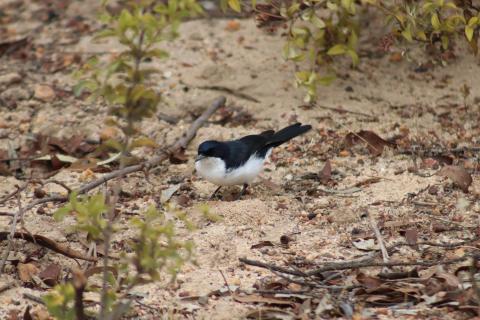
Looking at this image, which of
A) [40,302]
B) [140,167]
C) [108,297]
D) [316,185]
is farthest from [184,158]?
[108,297]

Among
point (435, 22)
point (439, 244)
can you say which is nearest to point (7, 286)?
point (439, 244)

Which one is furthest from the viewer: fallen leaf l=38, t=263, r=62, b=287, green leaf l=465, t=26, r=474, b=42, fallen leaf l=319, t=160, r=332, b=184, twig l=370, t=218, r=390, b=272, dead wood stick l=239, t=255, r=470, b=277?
fallen leaf l=319, t=160, r=332, b=184

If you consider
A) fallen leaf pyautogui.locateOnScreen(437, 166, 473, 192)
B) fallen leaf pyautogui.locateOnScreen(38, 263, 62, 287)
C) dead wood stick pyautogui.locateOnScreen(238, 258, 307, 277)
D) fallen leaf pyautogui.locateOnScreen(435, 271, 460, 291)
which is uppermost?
fallen leaf pyautogui.locateOnScreen(435, 271, 460, 291)

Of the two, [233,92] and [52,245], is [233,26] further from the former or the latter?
[52,245]

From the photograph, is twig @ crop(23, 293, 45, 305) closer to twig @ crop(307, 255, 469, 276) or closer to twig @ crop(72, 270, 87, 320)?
twig @ crop(72, 270, 87, 320)

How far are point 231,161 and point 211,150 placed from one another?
0.60ft

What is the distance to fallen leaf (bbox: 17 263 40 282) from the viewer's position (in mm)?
5648

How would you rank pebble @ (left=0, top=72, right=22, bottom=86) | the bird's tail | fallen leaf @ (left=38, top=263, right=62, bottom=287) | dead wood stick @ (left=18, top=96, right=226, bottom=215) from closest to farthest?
fallen leaf @ (left=38, top=263, right=62, bottom=287) < dead wood stick @ (left=18, top=96, right=226, bottom=215) < the bird's tail < pebble @ (left=0, top=72, right=22, bottom=86)

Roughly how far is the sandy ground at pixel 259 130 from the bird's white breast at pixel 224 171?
0.64 feet

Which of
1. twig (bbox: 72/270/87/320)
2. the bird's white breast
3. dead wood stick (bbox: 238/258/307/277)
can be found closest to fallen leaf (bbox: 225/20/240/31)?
the bird's white breast

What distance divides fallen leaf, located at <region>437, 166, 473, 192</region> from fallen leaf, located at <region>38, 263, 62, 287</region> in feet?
9.89

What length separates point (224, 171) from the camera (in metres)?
7.20

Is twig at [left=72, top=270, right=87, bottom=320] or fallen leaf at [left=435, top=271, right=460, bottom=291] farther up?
twig at [left=72, top=270, right=87, bottom=320]

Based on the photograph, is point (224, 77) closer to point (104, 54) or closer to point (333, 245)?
point (104, 54)
